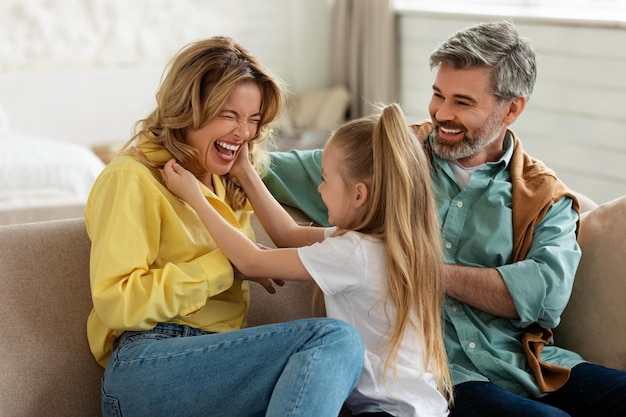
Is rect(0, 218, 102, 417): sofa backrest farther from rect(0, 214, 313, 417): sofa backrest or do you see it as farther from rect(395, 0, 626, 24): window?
rect(395, 0, 626, 24): window

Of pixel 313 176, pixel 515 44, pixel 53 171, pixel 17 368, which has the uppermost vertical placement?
pixel 515 44

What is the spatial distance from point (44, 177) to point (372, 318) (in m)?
2.20

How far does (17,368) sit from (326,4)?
13.2 ft

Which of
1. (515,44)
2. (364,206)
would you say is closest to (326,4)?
(515,44)

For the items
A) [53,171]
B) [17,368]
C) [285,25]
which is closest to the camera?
[17,368]

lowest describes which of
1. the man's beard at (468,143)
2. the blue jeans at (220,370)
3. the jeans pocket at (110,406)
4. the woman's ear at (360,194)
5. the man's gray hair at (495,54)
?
the jeans pocket at (110,406)

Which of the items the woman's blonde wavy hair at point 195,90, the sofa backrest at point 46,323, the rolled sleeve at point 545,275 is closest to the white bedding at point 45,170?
the sofa backrest at point 46,323

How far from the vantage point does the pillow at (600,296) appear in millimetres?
1969

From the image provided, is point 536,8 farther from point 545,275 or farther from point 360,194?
point 360,194

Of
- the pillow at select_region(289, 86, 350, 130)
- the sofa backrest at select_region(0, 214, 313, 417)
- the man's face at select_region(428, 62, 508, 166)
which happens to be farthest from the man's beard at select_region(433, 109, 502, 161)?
the pillow at select_region(289, 86, 350, 130)

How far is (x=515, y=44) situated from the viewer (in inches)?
83.8

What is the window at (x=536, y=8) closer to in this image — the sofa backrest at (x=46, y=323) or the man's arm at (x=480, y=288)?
the man's arm at (x=480, y=288)

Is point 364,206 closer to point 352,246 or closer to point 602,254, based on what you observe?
point 352,246

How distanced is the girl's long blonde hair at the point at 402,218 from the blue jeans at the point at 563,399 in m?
0.09
